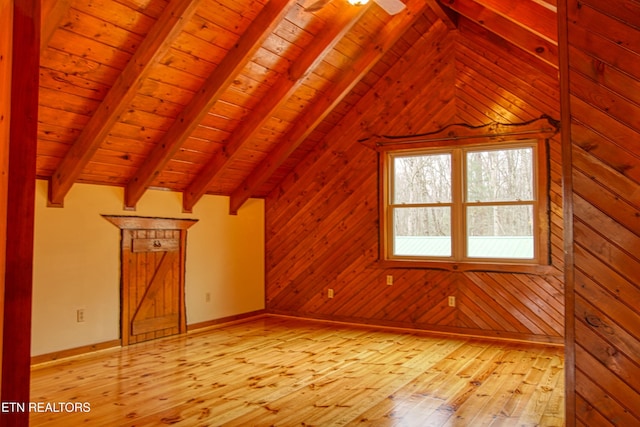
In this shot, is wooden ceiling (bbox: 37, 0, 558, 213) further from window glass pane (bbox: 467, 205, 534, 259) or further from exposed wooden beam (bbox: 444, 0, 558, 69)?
window glass pane (bbox: 467, 205, 534, 259)

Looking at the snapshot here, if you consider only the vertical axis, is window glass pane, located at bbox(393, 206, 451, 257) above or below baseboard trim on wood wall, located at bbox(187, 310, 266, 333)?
above

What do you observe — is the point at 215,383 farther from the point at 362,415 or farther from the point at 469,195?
the point at 469,195

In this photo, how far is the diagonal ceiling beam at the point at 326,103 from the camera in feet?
17.7

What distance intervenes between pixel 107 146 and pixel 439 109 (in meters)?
3.84

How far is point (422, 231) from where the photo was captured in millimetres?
6254

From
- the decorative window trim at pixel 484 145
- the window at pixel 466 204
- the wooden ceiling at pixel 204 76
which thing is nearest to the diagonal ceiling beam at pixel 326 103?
the wooden ceiling at pixel 204 76

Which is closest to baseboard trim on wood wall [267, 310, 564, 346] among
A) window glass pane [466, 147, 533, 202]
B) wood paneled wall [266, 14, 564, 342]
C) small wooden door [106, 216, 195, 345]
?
wood paneled wall [266, 14, 564, 342]

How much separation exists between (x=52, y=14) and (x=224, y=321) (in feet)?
14.6

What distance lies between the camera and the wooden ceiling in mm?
3814

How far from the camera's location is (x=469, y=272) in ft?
19.3

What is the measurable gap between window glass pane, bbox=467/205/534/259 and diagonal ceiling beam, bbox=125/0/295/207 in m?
3.21

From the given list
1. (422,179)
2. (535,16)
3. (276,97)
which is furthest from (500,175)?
(276,97)

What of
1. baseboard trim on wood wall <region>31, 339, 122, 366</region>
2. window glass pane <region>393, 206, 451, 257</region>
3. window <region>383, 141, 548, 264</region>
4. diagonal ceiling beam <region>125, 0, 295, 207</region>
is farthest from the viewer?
window glass pane <region>393, 206, 451, 257</region>

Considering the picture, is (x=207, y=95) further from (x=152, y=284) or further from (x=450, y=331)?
(x=450, y=331)
